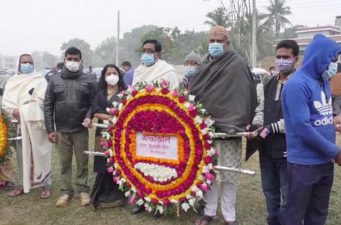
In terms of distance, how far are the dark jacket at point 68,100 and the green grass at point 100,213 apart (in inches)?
36.1

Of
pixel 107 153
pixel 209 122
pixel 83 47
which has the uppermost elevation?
pixel 83 47

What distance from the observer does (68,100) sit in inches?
196

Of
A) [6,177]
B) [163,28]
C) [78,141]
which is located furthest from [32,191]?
[163,28]

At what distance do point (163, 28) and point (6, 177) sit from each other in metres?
29.3

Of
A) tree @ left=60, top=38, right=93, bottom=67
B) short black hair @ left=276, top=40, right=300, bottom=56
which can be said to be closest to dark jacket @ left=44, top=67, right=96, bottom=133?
short black hair @ left=276, top=40, right=300, bottom=56

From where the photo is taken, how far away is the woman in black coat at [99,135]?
193 inches

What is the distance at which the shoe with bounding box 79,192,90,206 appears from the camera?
198 inches

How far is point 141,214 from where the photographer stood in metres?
4.73

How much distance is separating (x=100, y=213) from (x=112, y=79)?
151cm

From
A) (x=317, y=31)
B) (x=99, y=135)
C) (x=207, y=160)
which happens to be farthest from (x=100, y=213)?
(x=317, y=31)

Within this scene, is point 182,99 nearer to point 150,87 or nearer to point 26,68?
point 150,87

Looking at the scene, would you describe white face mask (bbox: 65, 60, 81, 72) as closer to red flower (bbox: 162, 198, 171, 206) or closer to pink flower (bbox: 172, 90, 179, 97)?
pink flower (bbox: 172, 90, 179, 97)

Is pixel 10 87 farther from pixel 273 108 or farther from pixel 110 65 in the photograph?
pixel 273 108

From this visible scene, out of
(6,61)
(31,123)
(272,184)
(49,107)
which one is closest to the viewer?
(272,184)
